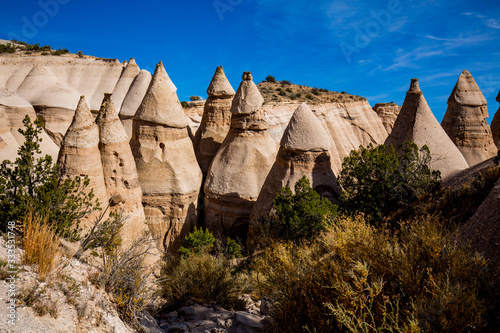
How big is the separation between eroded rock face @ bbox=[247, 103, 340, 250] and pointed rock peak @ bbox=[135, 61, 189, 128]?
191 inches

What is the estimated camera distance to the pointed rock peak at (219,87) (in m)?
18.2

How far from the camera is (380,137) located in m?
27.9

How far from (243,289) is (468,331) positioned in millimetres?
6589

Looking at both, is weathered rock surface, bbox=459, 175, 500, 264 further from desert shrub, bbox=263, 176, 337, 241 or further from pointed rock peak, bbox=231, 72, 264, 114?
pointed rock peak, bbox=231, 72, 264, 114

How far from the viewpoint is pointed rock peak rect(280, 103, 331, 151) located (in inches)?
499

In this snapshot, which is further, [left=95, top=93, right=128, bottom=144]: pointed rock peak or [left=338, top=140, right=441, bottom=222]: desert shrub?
[left=95, top=93, right=128, bottom=144]: pointed rock peak

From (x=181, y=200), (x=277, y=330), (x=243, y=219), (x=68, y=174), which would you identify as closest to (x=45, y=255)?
(x=277, y=330)

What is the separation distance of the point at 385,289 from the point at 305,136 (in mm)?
8547

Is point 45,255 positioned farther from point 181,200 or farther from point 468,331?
point 181,200

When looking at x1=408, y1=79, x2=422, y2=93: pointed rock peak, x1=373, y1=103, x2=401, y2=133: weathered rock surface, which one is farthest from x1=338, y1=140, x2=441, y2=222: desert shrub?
x1=373, y1=103, x2=401, y2=133: weathered rock surface

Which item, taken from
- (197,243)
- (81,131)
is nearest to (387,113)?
(197,243)

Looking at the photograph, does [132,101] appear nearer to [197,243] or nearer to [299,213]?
[197,243]

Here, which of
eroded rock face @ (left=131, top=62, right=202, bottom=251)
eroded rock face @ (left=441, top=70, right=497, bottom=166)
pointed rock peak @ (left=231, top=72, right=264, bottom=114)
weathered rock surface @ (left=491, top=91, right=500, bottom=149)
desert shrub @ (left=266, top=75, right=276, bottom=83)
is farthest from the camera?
desert shrub @ (left=266, top=75, right=276, bottom=83)

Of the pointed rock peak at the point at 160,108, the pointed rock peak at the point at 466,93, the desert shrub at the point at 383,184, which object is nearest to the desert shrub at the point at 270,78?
the pointed rock peak at the point at 466,93
